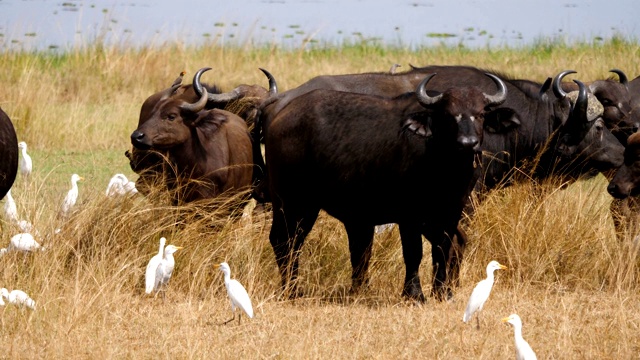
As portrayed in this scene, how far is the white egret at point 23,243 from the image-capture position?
791cm

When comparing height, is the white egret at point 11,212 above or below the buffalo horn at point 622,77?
below

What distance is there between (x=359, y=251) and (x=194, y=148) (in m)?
1.91

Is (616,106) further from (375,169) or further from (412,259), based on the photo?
(412,259)

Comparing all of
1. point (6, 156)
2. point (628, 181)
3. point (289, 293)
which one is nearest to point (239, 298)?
point (289, 293)

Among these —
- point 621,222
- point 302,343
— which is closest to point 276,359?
point 302,343

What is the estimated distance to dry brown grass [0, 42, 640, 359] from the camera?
6.58 m

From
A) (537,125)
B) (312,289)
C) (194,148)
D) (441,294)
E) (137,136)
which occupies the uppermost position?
(537,125)

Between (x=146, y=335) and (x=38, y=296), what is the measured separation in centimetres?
81

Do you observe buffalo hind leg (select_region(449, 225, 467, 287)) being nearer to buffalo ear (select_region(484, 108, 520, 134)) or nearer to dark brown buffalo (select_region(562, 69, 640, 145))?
buffalo ear (select_region(484, 108, 520, 134))

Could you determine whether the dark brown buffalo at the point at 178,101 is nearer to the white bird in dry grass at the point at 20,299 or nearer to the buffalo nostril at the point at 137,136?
the buffalo nostril at the point at 137,136

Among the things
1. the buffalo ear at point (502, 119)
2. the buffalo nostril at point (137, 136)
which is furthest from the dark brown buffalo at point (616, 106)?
the buffalo nostril at point (137, 136)

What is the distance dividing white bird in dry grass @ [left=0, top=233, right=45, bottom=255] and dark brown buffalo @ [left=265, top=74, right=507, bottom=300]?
1.62 metres

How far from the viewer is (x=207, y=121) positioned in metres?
9.43

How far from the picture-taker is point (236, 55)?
71.2 feet
